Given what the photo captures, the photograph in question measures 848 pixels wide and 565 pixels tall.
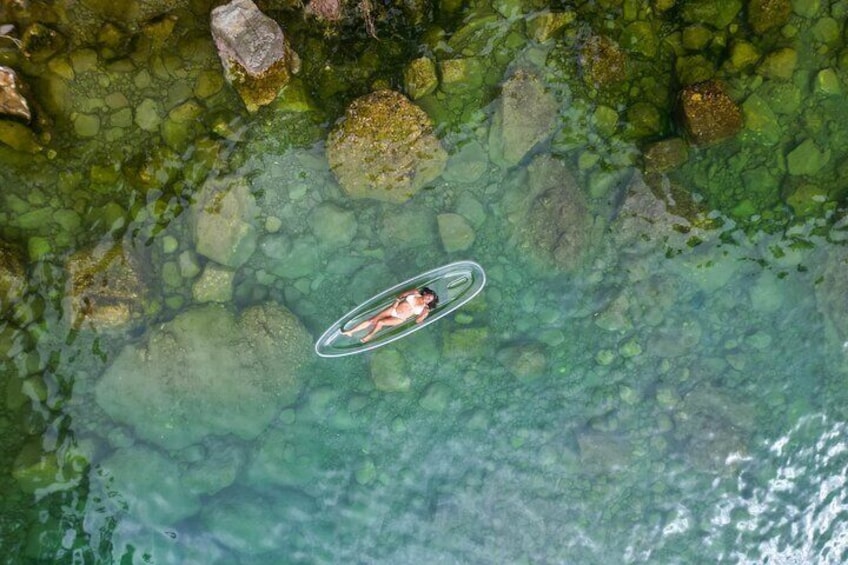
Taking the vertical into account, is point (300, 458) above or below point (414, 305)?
below

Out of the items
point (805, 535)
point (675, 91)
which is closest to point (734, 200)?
point (675, 91)

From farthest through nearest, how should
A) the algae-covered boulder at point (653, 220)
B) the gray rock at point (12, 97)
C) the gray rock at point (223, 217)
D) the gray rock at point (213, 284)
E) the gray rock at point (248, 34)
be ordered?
1. the algae-covered boulder at point (653, 220)
2. the gray rock at point (213, 284)
3. the gray rock at point (223, 217)
4. the gray rock at point (248, 34)
5. the gray rock at point (12, 97)

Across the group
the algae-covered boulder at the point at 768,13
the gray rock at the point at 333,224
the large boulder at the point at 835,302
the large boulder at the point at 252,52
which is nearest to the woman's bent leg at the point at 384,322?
the gray rock at the point at 333,224

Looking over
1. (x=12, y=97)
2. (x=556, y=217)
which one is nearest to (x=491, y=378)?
(x=556, y=217)

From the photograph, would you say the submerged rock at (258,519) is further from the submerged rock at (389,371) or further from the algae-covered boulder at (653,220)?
the algae-covered boulder at (653,220)

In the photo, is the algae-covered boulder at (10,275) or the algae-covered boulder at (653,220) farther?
the algae-covered boulder at (653,220)

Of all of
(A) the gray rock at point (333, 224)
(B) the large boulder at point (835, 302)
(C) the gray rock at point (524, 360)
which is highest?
(A) the gray rock at point (333, 224)

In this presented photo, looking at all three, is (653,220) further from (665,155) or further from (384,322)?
(384,322)
